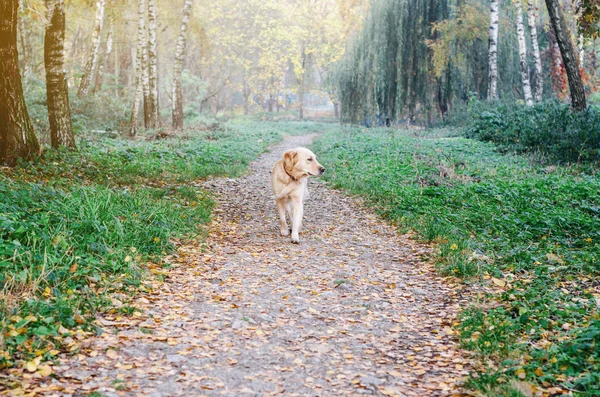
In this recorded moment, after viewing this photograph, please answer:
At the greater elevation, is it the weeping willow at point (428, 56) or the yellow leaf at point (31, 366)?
the weeping willow at point (428, 56)

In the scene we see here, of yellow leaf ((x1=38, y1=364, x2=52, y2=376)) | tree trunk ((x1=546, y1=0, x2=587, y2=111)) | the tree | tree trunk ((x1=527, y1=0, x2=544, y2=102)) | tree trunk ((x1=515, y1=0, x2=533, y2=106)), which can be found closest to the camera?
yellow leaf ((x1=38, y1=364, x2=52, y2=376))

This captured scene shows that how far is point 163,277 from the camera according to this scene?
551 cm

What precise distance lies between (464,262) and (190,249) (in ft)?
11.2

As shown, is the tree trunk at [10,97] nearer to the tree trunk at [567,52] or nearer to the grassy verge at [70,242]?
the grassy verge at [70,242]

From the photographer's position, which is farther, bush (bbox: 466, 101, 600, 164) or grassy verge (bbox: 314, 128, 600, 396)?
bush (bbox: 466, 101, 600, 164)

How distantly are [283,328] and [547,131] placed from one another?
12.6 meters

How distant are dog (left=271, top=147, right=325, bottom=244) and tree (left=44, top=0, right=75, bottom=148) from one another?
640cm

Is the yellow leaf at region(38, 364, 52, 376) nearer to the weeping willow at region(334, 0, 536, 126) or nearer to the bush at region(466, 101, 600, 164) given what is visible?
the bush at region(466, 101, 600, 164)

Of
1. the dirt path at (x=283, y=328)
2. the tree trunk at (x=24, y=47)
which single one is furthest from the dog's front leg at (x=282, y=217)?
the tree trunk at (x=24, y=47)

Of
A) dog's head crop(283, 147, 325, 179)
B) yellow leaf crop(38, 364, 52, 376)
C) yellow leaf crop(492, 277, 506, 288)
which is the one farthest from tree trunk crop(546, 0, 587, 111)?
yellow leaf crop(38, 364, 52, 376)

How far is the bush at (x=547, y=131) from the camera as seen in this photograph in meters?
13.0

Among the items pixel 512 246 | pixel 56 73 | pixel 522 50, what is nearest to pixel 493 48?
pixel 522 50

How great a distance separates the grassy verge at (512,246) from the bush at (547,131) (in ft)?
Result: 3.65

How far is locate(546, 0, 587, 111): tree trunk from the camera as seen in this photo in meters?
13.5
